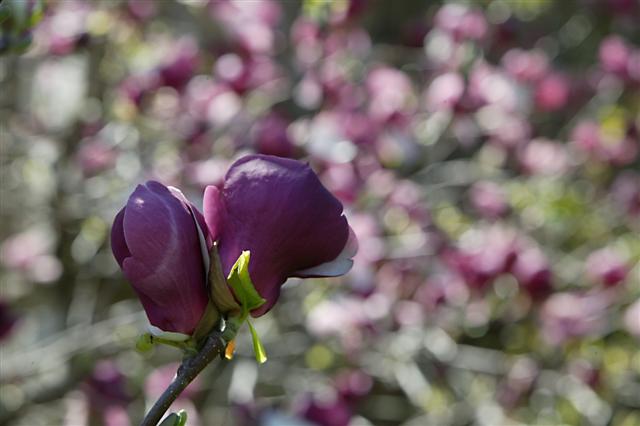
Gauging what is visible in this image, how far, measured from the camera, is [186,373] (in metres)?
0.59

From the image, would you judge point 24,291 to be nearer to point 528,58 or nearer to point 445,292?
point 445,292

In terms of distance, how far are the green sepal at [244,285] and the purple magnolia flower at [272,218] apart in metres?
0.01

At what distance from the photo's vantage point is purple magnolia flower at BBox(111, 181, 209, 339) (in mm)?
606

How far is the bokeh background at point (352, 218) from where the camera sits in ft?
6.19

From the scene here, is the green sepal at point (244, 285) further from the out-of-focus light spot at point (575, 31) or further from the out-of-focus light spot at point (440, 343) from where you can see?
the out-of-focus light spot at point (575, 31)

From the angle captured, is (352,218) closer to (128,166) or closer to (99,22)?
(128,166)

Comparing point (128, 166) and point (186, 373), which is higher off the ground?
point (186, 373)

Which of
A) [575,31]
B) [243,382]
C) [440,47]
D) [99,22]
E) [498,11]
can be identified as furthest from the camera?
[575,31]

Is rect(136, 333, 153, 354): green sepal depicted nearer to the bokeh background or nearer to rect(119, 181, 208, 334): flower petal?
rect(119, 181, 208, 334): flower petal

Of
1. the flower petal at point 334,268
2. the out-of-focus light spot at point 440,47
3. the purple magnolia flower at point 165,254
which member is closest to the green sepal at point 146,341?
the purple magnolia flower at point 165,254

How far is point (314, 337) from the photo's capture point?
2.04m

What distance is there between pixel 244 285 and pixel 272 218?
0.05 metres

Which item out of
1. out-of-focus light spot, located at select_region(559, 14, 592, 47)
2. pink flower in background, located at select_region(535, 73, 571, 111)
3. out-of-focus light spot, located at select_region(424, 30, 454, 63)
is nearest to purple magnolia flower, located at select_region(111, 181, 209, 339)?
out-of-focus light spot, located at select_region(424, 30, 454, 63)

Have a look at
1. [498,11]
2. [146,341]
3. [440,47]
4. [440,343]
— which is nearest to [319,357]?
[440,343]
